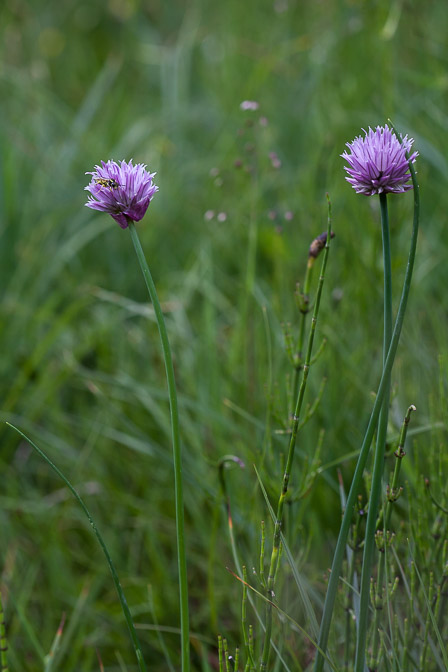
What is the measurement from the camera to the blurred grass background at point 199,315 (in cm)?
123

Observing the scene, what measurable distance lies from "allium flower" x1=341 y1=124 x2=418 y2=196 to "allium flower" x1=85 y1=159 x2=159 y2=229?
0.19 meters

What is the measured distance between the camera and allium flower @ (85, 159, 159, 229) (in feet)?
2.14

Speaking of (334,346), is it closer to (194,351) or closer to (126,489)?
(194,351)

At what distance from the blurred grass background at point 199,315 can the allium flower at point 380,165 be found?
38 cm

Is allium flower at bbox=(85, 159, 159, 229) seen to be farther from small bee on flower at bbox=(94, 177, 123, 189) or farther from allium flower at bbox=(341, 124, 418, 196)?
allium flower at bbox=(341, 124, 418, 196)

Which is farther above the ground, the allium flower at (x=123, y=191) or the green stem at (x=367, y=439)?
the allium flower at (x=123, y=191)

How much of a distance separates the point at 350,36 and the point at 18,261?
4.86ft

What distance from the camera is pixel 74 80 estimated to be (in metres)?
3.80

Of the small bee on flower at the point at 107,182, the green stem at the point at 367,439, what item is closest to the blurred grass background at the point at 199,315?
the green stem at the point at 367,439

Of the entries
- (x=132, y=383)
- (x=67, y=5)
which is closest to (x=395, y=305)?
(x=132, y=383)

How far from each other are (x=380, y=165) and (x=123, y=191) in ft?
0.75

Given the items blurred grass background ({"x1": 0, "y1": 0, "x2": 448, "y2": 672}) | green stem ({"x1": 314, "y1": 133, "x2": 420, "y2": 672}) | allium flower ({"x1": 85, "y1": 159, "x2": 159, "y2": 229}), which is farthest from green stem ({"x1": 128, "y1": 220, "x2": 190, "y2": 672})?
blurred grass background ({"x1": 0, "y1": 0, "x2": 448, "y2": 672})

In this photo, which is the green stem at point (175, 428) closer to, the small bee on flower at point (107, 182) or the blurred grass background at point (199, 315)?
the small bee on flower at point (107, 182)

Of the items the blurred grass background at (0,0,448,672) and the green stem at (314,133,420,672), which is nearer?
the green stem at (314,133,420,672)
